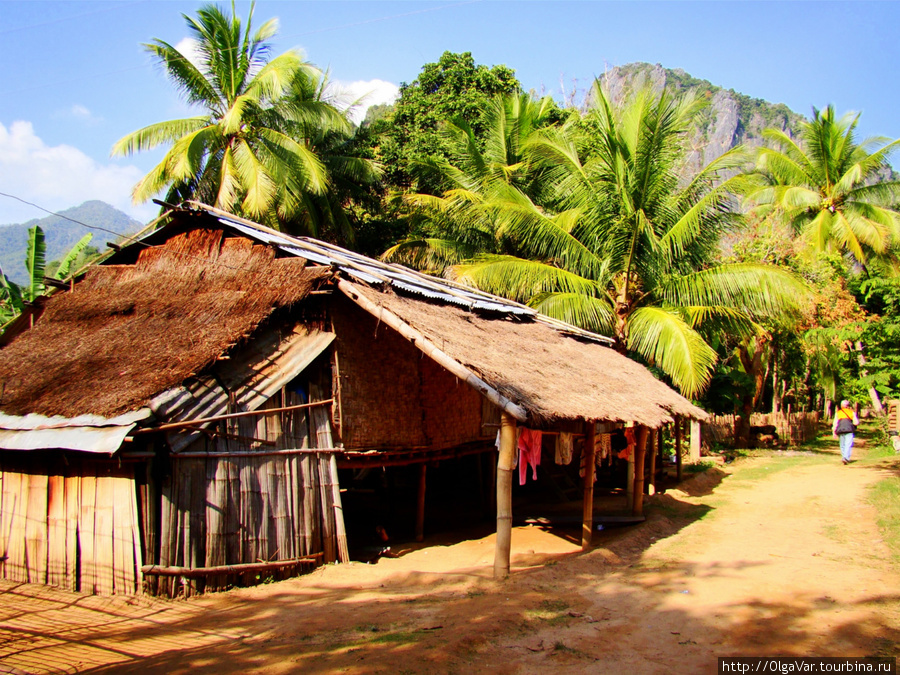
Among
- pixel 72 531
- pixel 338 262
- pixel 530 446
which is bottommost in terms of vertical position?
pixel 72 531

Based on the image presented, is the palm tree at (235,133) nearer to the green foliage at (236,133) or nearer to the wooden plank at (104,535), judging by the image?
the green foliage at (236,133)

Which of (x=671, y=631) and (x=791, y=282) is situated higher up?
(x=791, y=282)

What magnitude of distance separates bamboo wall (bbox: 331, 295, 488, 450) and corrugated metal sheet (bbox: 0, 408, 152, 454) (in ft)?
8.36

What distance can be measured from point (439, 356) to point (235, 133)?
38.0 ft

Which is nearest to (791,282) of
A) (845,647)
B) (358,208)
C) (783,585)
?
(783,585)

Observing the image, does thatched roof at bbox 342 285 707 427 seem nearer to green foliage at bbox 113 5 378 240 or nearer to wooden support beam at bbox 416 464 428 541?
wooden support beam at bbox 416 464 428 541

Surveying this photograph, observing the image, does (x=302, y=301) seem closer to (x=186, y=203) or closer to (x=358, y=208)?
(x=186, y=203)

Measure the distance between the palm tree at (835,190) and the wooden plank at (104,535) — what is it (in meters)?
23.0

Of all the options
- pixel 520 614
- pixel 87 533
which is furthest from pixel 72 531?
pixel 520 614

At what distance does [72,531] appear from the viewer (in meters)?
6.99

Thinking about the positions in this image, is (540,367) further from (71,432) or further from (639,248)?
(639,248)

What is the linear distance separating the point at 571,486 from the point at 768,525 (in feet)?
15.1

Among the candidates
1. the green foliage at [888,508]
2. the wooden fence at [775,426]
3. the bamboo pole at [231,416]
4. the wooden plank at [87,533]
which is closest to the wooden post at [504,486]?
the bamboo pole at [231,416]

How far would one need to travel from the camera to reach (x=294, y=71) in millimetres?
15828
